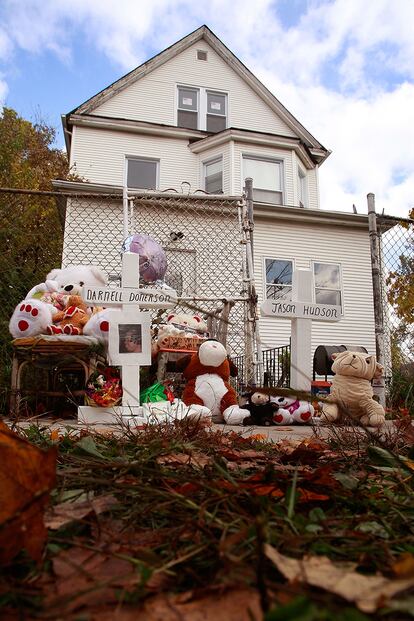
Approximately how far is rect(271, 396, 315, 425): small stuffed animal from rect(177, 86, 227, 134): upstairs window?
13.7 m

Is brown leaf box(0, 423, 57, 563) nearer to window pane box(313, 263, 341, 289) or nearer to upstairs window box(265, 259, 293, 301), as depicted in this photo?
upstairs window box(265, 259, 293, 301)

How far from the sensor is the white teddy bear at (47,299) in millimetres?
4699

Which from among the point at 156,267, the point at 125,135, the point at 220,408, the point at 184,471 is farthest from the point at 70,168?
the point at 184,471

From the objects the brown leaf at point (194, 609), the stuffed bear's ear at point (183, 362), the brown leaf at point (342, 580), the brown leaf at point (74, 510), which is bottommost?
the brown leaf at point (194, 609)

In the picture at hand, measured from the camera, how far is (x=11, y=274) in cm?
617

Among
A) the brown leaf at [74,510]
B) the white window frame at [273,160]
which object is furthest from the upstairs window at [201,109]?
the brown leaf at [74,510]

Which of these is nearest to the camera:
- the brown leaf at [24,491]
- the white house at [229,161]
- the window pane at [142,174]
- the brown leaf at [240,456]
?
the brown leaf at [24,491]

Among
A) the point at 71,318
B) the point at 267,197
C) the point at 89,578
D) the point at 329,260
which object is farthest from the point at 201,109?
the point at 89,578

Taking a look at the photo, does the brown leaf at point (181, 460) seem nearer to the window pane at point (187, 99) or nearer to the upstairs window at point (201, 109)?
the upstairs window at point (201, 109)

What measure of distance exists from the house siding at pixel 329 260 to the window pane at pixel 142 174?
3.71 m

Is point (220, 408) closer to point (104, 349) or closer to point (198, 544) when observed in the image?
point (104, 349)

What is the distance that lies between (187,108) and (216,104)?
108cm

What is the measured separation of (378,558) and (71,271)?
539cm

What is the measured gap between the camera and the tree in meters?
6.17
